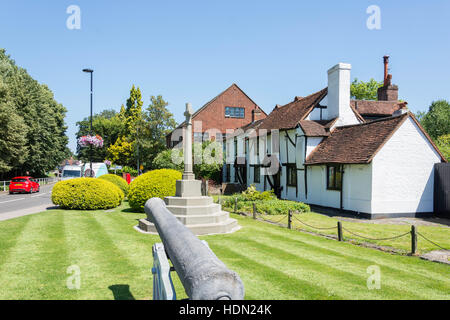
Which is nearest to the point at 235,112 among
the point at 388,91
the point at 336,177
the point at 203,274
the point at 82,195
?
the point at 388,91

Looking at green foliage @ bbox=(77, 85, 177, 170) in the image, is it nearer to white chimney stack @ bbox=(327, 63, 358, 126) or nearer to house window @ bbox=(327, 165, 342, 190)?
white chimney stack @ bbox=(327, 63, 358, 126)

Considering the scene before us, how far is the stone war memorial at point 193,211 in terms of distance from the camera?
12.4 m

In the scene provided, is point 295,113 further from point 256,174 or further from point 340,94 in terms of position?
point 256,174

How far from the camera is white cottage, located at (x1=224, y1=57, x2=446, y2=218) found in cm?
1783

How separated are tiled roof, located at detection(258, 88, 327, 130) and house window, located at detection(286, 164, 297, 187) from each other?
318cm

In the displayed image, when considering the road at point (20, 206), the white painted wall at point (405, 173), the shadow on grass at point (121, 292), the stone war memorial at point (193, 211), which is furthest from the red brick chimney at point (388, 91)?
the shadow on grass at point (121, 292)

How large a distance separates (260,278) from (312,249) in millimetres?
3580

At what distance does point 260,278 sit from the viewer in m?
7.08

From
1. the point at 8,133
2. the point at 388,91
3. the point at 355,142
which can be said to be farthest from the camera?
the point at 388,91

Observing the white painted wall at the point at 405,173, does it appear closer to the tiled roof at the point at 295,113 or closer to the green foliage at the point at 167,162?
the tiled roof at the point at 295,113

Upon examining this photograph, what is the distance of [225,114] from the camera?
43.2 m

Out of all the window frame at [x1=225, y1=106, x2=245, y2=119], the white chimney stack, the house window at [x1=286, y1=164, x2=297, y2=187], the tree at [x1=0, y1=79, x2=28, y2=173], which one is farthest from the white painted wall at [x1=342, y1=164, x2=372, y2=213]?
the tree at [x1=0, y1=79, x2=28, y2=173]

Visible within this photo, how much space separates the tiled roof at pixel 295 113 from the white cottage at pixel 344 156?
2.9 inches

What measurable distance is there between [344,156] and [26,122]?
3774 cm
